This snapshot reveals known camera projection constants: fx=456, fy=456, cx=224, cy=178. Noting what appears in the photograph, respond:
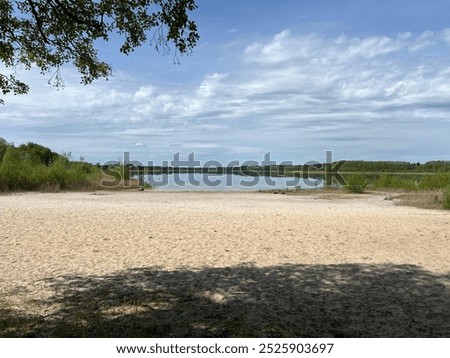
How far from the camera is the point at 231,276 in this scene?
314 inches

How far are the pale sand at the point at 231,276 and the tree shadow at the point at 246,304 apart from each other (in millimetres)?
24

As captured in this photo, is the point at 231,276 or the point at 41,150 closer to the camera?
the point at 231,276

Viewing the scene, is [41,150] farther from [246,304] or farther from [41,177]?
[246,304]

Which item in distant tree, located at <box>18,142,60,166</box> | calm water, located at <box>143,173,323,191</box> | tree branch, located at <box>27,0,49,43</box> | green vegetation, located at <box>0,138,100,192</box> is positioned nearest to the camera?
tree branch, located at <box>27,0,49,43</box>

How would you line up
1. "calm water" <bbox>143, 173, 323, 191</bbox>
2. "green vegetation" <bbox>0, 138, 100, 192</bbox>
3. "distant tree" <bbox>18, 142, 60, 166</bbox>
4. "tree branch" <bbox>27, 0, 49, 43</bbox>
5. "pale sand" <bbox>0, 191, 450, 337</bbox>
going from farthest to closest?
"distant tree" <bbox>18, 142, 60, 166</bbox> → "calm water" <bbox>143, 173, 323, 191</bbox> → "green vegetation" <bbox>0, 138, 100, 192</bbox> → "tree branch" <bbox>27, 0, 49, 43</bbox> → "pale sand" <bbox>0, 191, 450, 337</bbox>

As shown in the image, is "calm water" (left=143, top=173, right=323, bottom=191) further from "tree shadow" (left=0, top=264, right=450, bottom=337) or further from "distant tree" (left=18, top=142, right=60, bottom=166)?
"tree shadow" (left=0, top=264, right=450, bottom=337)

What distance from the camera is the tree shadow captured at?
5.50 meters

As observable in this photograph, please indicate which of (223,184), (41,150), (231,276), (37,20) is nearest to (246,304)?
(231,276)

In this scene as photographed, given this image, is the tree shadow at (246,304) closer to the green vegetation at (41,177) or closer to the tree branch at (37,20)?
the tree branch at (37,20)

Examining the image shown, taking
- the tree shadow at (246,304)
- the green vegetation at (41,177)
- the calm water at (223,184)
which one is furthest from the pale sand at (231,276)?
the calm water at (223,184)

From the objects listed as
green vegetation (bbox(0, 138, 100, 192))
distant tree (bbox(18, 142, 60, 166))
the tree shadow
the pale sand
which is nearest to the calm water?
green vegetation (bbox(0, 138, 100, 192))

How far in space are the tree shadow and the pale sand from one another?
24 millimetres

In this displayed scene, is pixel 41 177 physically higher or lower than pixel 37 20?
lower

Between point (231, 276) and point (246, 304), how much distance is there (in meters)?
1.53
